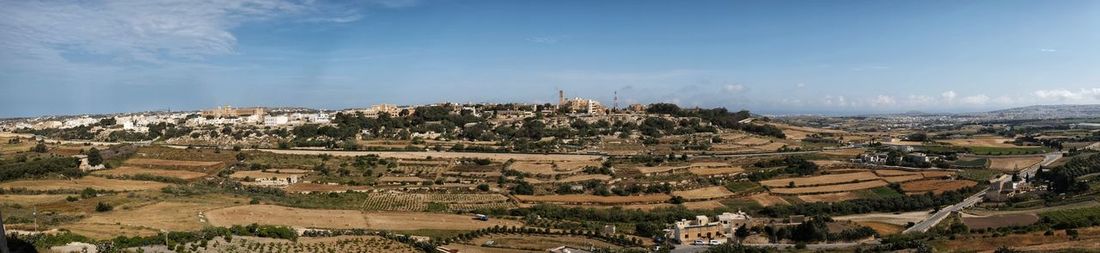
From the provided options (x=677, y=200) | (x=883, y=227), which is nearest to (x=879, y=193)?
(x=883, y=227)

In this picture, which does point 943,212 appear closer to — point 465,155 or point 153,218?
point 465,155

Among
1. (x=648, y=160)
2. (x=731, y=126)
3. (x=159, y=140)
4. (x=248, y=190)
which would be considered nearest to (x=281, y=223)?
(x=248, y=190)

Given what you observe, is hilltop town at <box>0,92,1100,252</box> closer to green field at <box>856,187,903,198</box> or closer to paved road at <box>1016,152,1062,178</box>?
green field at <box>856,187,903,198</box>

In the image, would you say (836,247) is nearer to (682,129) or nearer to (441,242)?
(441,242)

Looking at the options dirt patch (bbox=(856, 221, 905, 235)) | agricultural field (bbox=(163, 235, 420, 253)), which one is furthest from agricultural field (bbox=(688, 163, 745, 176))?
agricultural field (bbox=(163, 235, 420, 253))

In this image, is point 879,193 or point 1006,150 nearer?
point 879,193

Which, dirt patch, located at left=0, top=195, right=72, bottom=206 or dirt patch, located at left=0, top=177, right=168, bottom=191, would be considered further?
dirt patch, located at left=0, top=177, right=168, bottom=191
